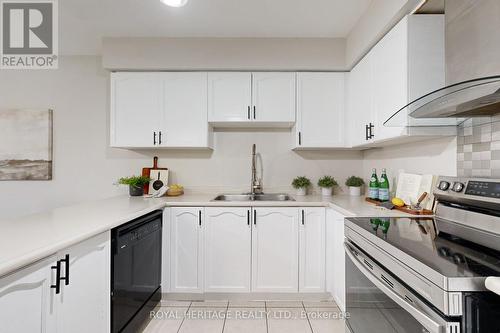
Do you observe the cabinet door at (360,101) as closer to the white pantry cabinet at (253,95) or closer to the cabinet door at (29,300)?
the white pantry cabinet at (253,95)

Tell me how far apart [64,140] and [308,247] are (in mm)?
2834

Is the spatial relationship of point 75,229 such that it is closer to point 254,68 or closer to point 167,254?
point 167,254

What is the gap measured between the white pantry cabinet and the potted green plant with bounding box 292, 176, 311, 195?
0.66 m

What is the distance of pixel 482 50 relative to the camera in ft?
3.77

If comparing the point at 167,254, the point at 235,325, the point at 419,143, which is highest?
the point at 419,143

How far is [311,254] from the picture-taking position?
2299 millimetres

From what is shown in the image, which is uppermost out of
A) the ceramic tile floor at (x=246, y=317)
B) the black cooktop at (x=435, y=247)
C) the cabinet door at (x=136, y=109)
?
the cabinet door at (x=136, y=109)

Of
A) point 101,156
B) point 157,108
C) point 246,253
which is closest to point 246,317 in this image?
point 246,253

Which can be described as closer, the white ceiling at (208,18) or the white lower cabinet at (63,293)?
the white lower cabinet at (63,293)

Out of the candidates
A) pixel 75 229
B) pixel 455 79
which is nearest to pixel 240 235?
pixel 75 229

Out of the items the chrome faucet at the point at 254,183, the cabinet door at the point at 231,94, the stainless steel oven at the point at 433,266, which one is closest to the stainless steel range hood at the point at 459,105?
the stainless steel oven at the point at 433,266

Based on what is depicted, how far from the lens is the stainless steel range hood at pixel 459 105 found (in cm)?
95

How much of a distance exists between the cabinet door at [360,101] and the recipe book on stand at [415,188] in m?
0.42

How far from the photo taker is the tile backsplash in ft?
4.38
